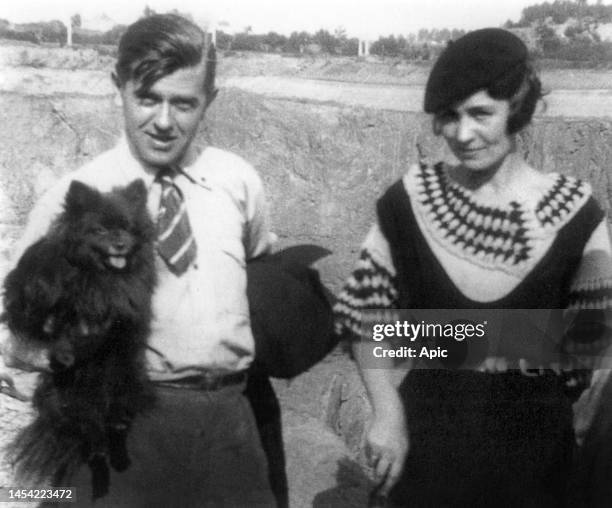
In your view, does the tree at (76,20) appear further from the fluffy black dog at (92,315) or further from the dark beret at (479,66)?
the dark beret at (479,66)

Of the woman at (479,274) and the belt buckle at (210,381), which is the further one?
the belt buckle at (210,381)

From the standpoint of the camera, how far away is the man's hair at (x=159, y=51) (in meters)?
1.49

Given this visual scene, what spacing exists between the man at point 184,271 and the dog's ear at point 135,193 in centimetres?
3

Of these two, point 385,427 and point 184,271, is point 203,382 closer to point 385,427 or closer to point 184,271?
point 184,271

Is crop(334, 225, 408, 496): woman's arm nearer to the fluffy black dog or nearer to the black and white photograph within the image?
the black and white photograph

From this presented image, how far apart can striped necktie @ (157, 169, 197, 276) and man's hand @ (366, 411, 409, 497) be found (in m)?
0.45

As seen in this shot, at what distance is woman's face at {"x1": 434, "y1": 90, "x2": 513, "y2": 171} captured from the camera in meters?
1.38

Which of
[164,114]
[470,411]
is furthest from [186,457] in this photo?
[164,114]

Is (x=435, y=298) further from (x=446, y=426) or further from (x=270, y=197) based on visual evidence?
(x=270, y=197)

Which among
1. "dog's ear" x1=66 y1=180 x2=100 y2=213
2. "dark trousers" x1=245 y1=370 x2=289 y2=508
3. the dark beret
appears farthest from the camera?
"dark trousers" x1=245 y1=370 x2=289 y2=508

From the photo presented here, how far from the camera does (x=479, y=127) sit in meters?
1.38

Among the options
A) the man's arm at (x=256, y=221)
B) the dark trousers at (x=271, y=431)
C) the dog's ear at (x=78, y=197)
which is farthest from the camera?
the dark trousers at (x=271, y=431)

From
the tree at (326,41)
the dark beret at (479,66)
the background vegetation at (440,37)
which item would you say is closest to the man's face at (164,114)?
the background vegetation at (440,37)

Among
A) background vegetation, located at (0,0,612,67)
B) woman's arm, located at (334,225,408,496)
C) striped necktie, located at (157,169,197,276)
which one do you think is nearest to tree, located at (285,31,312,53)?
background vegetation, located at (0,0,612,67)
